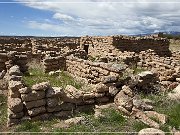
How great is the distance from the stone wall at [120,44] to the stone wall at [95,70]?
932 cm

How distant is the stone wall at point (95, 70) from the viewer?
14173 millimetres

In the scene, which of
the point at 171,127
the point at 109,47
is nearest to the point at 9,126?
the point at 171,127

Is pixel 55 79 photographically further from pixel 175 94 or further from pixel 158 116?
pixel 158 116

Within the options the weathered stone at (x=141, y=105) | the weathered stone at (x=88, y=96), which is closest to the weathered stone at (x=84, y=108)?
the weathered stone at (x=88, y=96)

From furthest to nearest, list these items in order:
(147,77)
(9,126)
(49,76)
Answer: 1. (49,76)
2. (147,77)
3. (9,126)

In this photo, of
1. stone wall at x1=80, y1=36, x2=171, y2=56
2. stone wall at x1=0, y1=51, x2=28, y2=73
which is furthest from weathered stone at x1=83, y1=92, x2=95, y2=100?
stone wall at x1=80, y1=36, x2=171, y2=56

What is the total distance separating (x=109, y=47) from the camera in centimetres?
3089

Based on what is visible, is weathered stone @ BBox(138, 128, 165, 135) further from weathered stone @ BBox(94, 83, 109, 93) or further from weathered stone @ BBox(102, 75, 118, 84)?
weathered stone @ BBox(102, 75, 118, 84)

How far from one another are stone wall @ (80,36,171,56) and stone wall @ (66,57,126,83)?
9.32m

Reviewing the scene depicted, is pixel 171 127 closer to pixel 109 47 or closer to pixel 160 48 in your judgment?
pixel 109 47

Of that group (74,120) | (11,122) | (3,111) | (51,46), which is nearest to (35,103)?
(11,122)

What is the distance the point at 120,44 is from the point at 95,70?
50.5ft

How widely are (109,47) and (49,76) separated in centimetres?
1348

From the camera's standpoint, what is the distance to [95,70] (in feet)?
53.9
